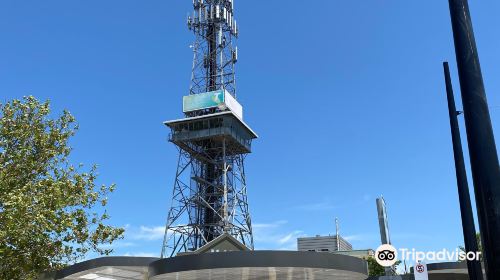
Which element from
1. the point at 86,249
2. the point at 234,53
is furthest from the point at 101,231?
the point at 234,53

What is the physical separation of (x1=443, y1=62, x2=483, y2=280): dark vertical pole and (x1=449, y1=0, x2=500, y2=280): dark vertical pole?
8148 millimetres

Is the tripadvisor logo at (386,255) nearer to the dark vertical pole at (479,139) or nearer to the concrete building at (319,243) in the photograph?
the dark vertical pole at (479,139)

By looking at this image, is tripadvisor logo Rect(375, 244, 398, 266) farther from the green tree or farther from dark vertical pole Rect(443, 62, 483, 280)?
the green tree

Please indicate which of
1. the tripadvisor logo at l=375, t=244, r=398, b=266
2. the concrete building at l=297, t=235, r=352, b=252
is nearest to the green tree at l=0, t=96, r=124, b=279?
the tripadvisor logo at l=375, t=244, r=398, b=266

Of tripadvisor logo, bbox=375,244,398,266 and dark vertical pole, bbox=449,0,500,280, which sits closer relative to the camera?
dark vertical pole, bbox=449,0,500,280

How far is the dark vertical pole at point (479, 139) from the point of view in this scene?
4.51m

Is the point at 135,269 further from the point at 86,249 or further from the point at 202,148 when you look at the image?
the point at 202,148

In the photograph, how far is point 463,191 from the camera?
13539 mm

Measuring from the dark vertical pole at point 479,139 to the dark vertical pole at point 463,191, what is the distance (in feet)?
26.7

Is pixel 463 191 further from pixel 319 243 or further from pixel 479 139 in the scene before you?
pixel 319 243

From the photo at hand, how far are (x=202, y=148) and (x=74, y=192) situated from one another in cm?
5281

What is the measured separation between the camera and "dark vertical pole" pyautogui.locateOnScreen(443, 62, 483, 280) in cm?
1227

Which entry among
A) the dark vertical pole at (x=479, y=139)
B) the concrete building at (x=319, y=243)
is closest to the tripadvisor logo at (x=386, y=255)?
the dark vertical pole at (x=479, y=139)

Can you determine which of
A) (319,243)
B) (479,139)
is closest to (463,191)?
(479,139)
